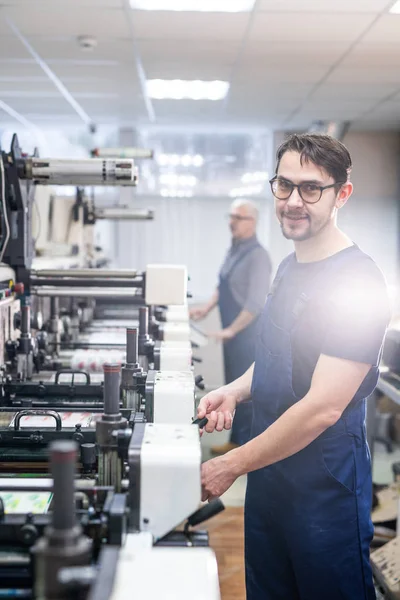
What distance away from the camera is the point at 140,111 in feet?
18.9

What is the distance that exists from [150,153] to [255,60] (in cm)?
115

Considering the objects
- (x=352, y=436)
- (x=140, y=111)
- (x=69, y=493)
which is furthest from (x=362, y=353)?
(x=140, y=111)

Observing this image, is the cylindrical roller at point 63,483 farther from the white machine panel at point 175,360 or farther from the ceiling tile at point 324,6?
the ceiling tile at point 324,6

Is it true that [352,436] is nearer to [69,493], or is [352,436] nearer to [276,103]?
[69,493]

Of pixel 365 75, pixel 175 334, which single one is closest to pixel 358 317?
pixel 175 334

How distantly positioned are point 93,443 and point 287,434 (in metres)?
0.42

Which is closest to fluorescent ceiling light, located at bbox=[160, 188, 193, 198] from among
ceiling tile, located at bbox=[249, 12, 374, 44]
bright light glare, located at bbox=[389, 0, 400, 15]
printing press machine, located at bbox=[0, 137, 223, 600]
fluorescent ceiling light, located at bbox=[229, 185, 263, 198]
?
fluorescent ceiling light, located at bbox=[229, 185, 263, 198]

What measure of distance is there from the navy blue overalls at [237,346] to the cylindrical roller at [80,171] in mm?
2249

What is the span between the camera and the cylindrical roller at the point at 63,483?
2.57 feet

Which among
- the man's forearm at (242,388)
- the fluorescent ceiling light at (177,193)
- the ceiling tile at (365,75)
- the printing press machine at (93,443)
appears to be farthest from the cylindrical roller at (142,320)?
the fluorescent ceiling light at (177,193)

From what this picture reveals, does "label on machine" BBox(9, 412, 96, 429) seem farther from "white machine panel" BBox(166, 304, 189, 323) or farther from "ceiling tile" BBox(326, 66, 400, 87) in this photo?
"ceiling tile" BBox(326, 66, 400, 87)

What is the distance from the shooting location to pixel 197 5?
3.15m

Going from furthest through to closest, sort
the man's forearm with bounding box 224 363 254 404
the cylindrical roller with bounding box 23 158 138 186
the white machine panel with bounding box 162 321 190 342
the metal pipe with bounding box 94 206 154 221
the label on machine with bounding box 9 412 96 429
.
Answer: the metal pipe with bounding box 94 206 154 221 → the white machine panel with bounding box 162 321 190 342 → the cylindrical roller with bounding box 23 158 138 186 → the man's forearm with bounding box 224 363 254 404 → the label on machine with bounding box 9 412 96 429

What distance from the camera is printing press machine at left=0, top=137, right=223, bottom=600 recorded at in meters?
0.89
